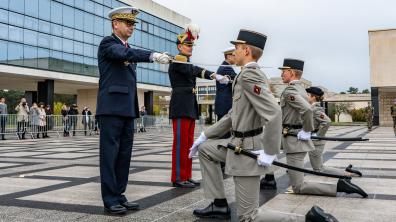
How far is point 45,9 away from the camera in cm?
2988

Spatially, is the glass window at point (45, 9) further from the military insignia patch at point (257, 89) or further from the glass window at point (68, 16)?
the military insignia patch at point (257, 89)

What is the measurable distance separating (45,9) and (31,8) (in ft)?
3.72

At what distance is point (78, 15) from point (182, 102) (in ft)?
99.8

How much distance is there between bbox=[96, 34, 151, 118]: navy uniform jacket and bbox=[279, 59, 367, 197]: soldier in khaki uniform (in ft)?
6.35

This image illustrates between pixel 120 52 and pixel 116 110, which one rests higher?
pixel 120 52

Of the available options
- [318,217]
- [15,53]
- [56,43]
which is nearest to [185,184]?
[318,217]

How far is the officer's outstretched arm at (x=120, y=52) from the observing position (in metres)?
3.93

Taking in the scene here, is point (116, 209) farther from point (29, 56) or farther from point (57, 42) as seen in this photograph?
point (57, 42)

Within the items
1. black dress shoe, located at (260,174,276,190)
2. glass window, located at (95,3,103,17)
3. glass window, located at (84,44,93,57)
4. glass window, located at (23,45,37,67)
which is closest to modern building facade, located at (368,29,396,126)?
glass window, located at (95,3,103,17)

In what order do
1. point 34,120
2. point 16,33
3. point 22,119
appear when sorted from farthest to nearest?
point 16,33 → point 34,120 → point 22,119

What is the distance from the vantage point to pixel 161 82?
4369cm

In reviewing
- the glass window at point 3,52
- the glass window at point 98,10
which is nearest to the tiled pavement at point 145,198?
the glass window at point 3,52

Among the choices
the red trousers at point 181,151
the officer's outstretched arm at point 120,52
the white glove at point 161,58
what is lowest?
the red trousers at point 181,151

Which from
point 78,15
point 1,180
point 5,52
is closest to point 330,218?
point 1,180
